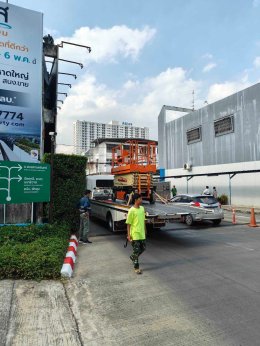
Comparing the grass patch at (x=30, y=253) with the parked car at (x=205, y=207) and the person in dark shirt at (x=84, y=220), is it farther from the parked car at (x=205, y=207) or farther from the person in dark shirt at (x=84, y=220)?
the parked car at (x=205, y=207)

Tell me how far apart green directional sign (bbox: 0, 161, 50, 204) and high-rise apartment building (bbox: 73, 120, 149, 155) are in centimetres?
6462

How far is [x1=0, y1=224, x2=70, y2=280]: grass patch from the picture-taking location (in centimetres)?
679

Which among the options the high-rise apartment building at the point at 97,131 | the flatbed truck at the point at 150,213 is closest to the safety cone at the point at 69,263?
the flatbed truck at the point at 150,213

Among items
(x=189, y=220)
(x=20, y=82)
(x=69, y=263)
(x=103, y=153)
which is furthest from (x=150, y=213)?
(x=103, y=153)

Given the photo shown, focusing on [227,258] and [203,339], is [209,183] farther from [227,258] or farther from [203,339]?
[203,339]

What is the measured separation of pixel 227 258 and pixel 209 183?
23.7m

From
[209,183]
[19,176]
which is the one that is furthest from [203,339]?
[209,183]

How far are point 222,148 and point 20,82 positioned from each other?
72.3 ft

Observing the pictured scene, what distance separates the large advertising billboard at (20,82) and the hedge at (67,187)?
3.91ft

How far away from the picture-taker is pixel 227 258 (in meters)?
8.62

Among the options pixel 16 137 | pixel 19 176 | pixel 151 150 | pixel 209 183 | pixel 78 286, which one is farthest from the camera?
pixel 209 183

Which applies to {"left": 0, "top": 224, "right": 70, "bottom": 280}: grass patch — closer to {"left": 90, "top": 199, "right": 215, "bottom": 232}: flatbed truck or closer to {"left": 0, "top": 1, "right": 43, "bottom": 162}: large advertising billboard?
{"left": 90, "top": 199, "right": 215, "bottom": 232}: flatbed truck

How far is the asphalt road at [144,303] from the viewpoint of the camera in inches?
169

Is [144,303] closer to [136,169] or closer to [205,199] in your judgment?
[136,169]
